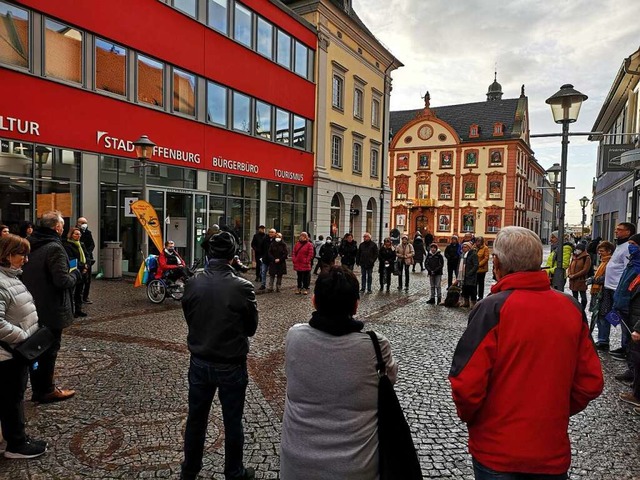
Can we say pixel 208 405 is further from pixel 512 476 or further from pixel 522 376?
pixel 522 376

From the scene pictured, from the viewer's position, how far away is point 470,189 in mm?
56562

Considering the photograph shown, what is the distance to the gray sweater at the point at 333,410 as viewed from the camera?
2006 mm

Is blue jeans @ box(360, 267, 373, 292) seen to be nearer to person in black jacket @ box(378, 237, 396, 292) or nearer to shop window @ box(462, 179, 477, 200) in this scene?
person in black jacket @ box(378, 237, 396, 292)

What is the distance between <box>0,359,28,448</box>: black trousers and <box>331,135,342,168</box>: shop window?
2357 centimetres

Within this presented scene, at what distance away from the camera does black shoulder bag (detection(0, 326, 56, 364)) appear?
3475mm

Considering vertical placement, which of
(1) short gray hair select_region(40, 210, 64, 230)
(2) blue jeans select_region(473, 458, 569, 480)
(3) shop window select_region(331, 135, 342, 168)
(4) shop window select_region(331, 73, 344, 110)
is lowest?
(2) blue jeans select_region(473, 458, 569, 480)

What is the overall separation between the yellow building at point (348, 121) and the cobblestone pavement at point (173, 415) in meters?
17.6

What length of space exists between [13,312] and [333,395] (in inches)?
113

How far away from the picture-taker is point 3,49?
38.3 feet

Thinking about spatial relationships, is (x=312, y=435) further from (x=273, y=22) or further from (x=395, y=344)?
(x=273, y=22)

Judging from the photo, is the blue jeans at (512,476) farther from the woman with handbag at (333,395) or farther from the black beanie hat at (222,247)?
the black beanie hat at (222,247)

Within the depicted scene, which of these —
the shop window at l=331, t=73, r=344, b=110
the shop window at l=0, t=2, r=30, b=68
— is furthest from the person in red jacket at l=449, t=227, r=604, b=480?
the shop window at l=331, t=73, r=344, b=110

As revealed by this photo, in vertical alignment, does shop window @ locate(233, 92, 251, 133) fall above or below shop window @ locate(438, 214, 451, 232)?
above

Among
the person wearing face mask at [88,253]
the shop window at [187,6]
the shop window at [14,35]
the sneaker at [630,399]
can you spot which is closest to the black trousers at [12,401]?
the sneaker at [630,399]
